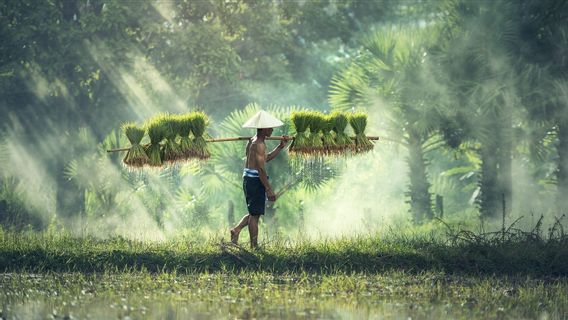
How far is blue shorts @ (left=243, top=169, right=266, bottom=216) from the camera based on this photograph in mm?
14328

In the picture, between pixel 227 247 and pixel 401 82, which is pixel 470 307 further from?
pixel 401 82

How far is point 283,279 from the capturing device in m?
12.5

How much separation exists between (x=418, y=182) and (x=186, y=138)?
1261 centimetres

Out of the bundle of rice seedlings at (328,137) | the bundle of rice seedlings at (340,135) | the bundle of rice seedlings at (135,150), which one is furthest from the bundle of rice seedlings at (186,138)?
the bundle of rice seedlings at (340,135)

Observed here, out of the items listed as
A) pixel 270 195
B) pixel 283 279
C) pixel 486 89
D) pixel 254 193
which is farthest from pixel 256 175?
pixel 486 89

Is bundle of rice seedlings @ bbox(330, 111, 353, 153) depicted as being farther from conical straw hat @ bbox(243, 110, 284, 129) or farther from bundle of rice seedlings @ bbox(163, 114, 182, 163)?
bundle of rice seedlings @ bbox(163, 114, 182, 163)

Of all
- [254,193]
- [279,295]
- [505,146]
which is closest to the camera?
[279,295]

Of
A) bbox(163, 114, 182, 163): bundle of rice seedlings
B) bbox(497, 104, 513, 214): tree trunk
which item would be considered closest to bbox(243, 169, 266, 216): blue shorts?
bbox(163, 114, 182, 163): bundle of rice seedlings

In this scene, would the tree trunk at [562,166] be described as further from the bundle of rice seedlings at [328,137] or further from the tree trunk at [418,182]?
the bundle of rice seedlings at [328,137]

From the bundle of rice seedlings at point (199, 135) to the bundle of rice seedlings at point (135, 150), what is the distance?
692mm

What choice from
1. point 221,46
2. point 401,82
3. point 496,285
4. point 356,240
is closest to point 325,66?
point 221,46

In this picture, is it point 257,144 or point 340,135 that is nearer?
point 257,144

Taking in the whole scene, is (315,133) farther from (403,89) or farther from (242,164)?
(403,89)

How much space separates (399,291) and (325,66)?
104 feet
